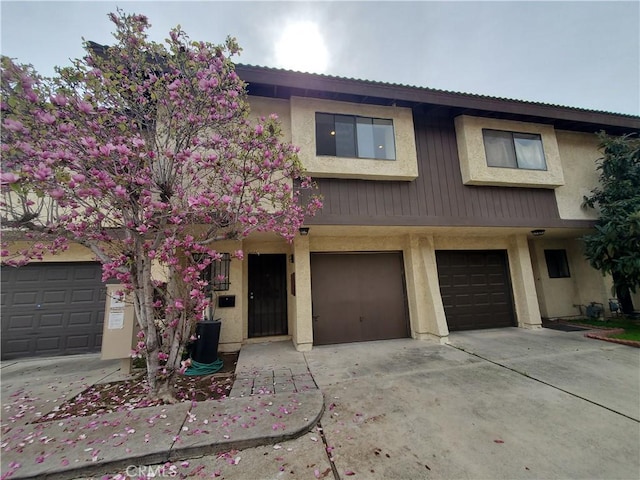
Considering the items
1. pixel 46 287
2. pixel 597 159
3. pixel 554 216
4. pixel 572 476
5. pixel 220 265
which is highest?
pixel 597 159

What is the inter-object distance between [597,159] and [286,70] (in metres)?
10.1

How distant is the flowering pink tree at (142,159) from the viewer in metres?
2.96

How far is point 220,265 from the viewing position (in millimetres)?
6449

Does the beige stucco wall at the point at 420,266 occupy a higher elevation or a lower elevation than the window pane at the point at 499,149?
lower

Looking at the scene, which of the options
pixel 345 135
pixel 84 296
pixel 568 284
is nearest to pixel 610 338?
pixel 568 284

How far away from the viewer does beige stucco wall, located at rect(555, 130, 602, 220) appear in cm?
750

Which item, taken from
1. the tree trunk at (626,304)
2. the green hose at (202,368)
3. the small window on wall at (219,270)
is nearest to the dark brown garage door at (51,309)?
the small window on wall at (219,270)

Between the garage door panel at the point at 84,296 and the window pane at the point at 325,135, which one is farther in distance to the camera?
the garage door panel at the point at 84,296

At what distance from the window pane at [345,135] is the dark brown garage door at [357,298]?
275 centimetres

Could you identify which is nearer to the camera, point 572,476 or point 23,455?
point 572,476

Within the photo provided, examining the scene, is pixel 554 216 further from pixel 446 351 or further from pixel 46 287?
pixel 46 287

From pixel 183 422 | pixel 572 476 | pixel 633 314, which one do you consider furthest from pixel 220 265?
pixel 633 314

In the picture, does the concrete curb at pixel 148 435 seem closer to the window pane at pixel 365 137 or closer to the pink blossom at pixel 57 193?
the pink blossom at pixel 57 193

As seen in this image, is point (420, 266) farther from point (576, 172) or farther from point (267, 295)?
point (576, 172)
